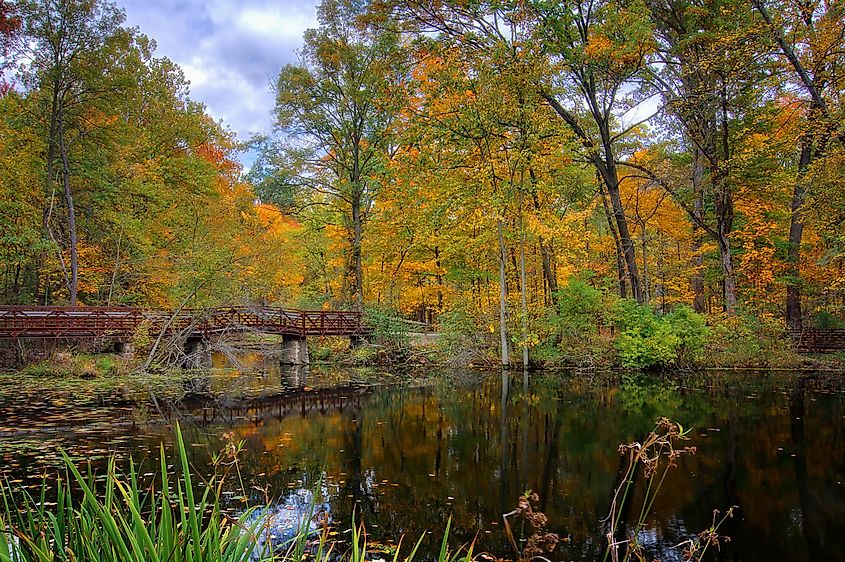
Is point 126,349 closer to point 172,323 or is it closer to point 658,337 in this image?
point 172,323

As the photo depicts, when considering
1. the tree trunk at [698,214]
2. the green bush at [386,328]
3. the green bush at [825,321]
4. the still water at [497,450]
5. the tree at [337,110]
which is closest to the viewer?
the still water at [497,450]

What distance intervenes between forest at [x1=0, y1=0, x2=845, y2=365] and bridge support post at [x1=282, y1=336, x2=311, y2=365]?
8.92 feet

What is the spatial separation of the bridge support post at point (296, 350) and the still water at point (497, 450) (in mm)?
6439

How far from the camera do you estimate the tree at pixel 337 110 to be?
23.2 meters

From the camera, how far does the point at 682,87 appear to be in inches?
811

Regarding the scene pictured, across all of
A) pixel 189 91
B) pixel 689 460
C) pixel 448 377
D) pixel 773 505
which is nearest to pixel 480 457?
pixel 689 460

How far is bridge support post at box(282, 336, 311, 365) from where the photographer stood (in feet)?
73.2

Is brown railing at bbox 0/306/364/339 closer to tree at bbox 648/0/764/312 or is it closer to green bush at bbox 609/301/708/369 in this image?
green bush at bbox 609/301/708/369

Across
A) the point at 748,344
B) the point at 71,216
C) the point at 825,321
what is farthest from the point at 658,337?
the point at 71,216

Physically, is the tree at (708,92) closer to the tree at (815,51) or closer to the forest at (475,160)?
the forest at (475,160)

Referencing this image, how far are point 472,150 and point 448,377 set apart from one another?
793cm

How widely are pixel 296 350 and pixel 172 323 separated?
5137 millimetres

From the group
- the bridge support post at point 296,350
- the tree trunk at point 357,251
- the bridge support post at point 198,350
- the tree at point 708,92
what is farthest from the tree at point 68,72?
the tree at point 708,92

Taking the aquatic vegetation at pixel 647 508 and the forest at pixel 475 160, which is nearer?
the aquatic vegetation at pixel 647 508
